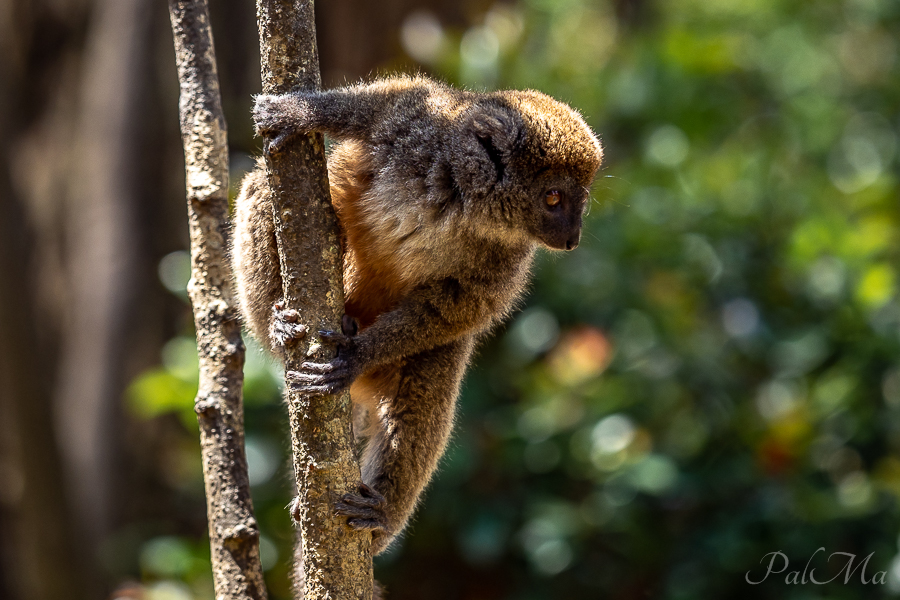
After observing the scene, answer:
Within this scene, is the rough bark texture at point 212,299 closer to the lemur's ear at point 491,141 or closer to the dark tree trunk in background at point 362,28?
the lemur's ear at point 491,141

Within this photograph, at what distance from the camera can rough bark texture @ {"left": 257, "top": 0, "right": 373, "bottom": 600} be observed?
10.3 ft

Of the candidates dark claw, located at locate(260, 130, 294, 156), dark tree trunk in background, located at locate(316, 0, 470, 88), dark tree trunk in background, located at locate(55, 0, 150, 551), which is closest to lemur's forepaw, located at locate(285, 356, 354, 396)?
dark claw, located at locate(260, 130, 294, 156)

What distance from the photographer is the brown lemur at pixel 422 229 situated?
3.80 m

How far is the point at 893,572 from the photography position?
16.9 ft

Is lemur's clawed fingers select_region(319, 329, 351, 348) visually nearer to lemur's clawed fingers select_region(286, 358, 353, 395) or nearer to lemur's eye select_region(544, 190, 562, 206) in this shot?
lemur's clawed fingers select_region(286, 358, 353, 395)

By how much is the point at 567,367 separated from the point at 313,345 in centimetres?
297

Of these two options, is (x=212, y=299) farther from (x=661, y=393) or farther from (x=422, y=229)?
(x=661, y=393)

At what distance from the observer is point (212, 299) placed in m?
3.86

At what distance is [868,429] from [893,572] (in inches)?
37.2

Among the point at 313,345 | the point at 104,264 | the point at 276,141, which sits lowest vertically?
the point at 104,264

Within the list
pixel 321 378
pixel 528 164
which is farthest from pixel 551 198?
pixel 321 378

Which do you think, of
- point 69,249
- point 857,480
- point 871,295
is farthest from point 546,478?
point 69,249

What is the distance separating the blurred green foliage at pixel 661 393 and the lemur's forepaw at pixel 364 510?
83.8 inches

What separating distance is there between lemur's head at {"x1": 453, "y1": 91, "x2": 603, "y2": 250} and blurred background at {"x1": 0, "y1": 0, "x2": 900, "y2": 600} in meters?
1.11
